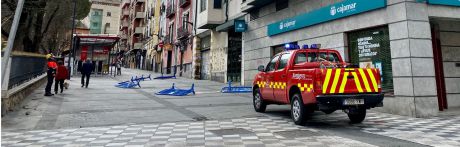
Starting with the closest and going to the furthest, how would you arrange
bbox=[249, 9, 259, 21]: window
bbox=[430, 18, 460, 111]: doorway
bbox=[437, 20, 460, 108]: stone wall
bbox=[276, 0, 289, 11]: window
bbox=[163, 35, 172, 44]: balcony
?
bbox=[430, 18, 460, 111]: doorway < bbox=[437, 20, 460, 108]: stone wall < bbox=[276, 0, 289, 11]: window < bbox=[249, 9, 259, 21]: window < bbox=[163, 35, 172, 44]: balcony

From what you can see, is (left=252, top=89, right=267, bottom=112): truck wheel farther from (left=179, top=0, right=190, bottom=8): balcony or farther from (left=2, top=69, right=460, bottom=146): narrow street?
(left=179, top=0, right=190, bottom=8): balcony

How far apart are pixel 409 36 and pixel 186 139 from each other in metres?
7.04

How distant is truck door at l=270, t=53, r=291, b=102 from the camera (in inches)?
318

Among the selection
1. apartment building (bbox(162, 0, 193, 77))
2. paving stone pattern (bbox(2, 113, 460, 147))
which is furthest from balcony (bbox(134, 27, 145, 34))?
paving stone pattern (bbox(2, 113, 460, 147))

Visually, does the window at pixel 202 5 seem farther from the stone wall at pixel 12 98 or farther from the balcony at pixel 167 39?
the stone wall at pixel 12 98

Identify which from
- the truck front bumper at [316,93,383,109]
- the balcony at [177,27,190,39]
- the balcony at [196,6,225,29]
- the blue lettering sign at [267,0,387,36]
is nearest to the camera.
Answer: the truck front bumper at [316,93,383,109]

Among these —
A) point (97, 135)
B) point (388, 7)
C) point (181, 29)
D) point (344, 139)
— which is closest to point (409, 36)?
point (388, 7)

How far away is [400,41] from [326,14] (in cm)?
351

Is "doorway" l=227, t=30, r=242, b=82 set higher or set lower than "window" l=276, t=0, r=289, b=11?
lower

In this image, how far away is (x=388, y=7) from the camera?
960 centimetres

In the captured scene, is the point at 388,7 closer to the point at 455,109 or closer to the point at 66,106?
the point at 455,109

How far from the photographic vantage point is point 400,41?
30.2ft

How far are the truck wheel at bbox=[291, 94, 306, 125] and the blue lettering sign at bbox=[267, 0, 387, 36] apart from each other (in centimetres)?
465

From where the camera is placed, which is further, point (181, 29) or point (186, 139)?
point (181, 29)
